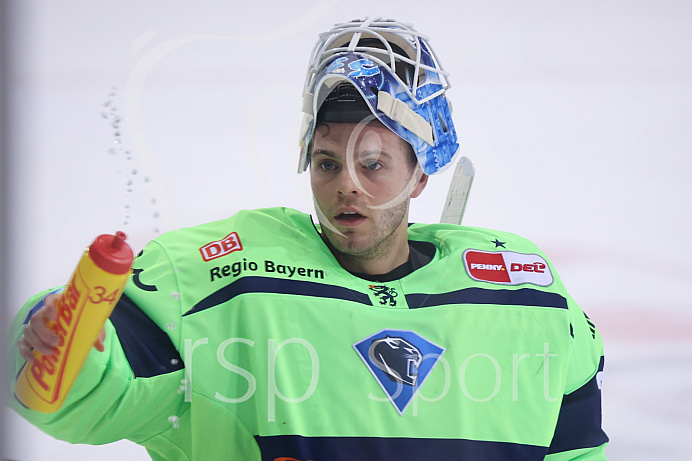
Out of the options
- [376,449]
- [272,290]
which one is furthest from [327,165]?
[376,449]

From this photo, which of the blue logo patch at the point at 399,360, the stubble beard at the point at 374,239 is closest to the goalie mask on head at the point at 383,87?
the stubble beard at the point at 374,239

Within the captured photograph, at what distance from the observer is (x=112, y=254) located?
798 millimetres

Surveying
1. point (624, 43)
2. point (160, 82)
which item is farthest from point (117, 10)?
point (624, 43)

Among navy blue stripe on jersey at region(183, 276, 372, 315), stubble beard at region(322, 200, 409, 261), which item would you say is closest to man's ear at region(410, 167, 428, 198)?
stubble beard at region(322, 200, 409, 261)

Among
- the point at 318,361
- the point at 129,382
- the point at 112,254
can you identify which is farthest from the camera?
the point at 318,361

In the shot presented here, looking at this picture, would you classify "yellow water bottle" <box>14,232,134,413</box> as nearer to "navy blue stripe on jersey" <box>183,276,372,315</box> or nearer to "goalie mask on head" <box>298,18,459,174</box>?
"navy blue stripe on jersey" <box>183,276,372,315</box>

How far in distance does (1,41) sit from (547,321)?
3.68 feet

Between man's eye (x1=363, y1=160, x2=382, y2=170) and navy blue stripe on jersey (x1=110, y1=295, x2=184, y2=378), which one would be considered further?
man's eye (x1=363, y1=160, x2=382, y2=170)

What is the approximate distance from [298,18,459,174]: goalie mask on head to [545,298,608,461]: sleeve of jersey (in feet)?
1.47

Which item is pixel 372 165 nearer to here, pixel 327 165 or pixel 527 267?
pixel 327 165

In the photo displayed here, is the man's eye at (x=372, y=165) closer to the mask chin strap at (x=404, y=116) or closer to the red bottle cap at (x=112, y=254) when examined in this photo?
the mask chin strap at (x=404, y=116)

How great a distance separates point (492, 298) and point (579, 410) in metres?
0.29

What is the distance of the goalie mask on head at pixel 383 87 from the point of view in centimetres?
133

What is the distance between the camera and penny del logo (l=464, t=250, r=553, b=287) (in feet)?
4.68
